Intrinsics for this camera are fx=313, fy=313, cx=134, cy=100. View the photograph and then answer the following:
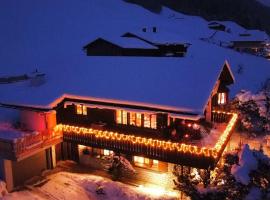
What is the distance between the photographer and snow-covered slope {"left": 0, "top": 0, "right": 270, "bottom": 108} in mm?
54750

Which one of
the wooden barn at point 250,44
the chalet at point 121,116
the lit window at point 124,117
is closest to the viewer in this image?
the chalet at point 121,116

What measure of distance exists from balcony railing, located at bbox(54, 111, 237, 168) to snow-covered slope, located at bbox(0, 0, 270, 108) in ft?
14.4

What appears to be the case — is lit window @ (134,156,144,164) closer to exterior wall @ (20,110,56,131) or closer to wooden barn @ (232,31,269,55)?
exterior wall @ (20,110,56,131)

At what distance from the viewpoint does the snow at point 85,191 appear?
20.4 m

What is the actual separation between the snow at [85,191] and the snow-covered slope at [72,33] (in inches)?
285

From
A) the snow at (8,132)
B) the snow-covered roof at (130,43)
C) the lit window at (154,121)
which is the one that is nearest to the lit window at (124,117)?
the lit window at (154,121)

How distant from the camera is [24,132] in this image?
73.7 feet

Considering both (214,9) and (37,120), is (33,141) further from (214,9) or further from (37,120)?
(214,9)

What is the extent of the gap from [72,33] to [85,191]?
78.1m

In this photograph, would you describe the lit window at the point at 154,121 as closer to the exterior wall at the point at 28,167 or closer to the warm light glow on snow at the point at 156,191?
the warm light glow on snow at the point at 156,191

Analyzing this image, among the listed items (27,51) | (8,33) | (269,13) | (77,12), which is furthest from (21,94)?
(269,13)

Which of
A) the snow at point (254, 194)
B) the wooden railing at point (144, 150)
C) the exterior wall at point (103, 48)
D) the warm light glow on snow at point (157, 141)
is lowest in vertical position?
the wooden railing at point (144, 150)

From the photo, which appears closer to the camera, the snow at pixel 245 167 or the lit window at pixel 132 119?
the snow at pixel 245 167

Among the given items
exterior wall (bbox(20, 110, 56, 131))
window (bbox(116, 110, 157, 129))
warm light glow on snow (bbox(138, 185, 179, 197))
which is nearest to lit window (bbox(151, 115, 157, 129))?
window (bbox(116, 110, 157, 129))
